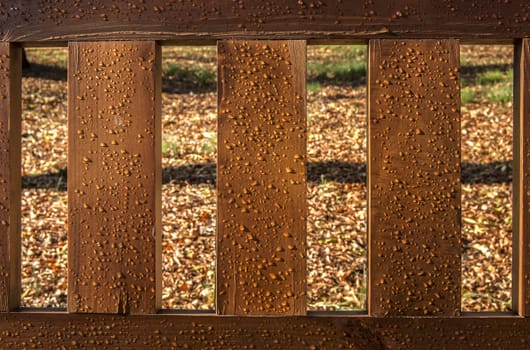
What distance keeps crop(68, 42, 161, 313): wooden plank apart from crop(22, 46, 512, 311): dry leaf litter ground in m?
2.39

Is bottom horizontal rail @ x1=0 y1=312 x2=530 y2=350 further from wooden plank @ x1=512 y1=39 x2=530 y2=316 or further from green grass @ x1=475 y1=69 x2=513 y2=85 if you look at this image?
green grass @ x1=475 y1=69 x2=513 y2=85

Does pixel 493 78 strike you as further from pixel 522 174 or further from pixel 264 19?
pixel 264 19

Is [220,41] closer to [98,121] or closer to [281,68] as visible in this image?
[281,68]

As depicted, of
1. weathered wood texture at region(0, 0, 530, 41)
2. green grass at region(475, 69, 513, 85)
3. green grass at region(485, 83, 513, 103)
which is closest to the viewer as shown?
weathered wood texture at region(0, 0, 530, 41)

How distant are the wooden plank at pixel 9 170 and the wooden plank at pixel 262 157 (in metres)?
0.51

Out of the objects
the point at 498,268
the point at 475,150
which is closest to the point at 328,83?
the point at 475,150

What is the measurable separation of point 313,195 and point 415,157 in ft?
12.0

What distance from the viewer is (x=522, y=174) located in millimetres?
1559

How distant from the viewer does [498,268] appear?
431 centimetres

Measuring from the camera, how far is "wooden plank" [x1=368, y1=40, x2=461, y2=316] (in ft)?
5.09

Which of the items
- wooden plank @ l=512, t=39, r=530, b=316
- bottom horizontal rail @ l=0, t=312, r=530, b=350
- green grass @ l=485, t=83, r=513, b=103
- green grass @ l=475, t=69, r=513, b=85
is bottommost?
bottom horizontal rail @ l=0, t=312, r=530, b=350

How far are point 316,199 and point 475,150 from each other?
1.84 meters

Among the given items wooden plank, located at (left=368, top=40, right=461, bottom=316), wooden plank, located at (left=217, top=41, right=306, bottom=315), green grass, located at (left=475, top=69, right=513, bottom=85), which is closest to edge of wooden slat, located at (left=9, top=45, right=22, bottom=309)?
wooden plank, located at (left=217, top=41, right=306, bottom=315)

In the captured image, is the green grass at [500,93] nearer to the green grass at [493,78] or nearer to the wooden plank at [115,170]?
the green grass at [493,78]
